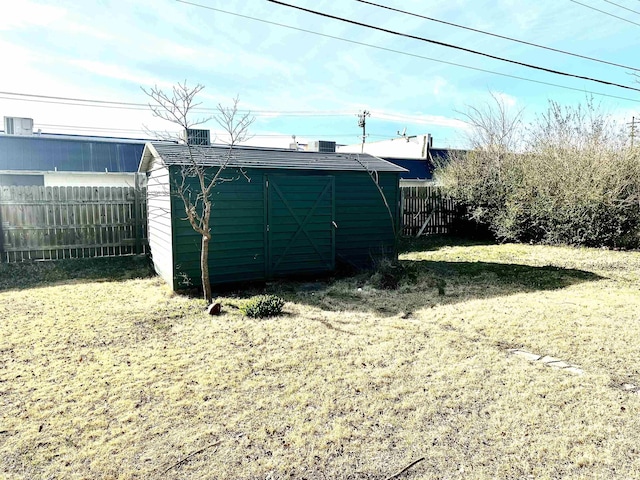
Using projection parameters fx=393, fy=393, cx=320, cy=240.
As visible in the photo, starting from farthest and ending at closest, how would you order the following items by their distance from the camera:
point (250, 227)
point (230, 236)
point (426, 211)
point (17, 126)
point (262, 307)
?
point (17, 126)
point (426, 211)
point (250, 227)
point (230, 236)
point (262, 307)

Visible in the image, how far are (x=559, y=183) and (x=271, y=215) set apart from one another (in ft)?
26.9

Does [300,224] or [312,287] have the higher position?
[300,224]

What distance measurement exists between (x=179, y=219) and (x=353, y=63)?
703 cm

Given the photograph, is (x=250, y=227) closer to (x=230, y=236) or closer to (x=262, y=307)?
(x=230, y=236)

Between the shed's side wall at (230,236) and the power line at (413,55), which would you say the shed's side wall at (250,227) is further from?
the power line at (413,55)

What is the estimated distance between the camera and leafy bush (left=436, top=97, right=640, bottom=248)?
9.83 meters

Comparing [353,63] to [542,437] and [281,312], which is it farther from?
[542,437]

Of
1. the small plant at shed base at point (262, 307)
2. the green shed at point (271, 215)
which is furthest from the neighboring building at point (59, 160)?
the small plant at shed base at point (262, 307)

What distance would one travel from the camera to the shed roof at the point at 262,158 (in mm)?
6578

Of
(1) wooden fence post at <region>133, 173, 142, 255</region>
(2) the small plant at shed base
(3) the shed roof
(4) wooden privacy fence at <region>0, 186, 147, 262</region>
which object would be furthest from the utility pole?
(2) the small plant at shed base

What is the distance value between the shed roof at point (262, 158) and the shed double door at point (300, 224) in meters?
0.30

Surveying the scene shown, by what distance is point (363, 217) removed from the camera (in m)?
8.01

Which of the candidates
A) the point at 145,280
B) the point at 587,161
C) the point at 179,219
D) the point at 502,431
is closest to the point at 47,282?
the point at 145,280

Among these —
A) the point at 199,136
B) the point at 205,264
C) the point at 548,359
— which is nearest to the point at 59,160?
the point at 199,136
